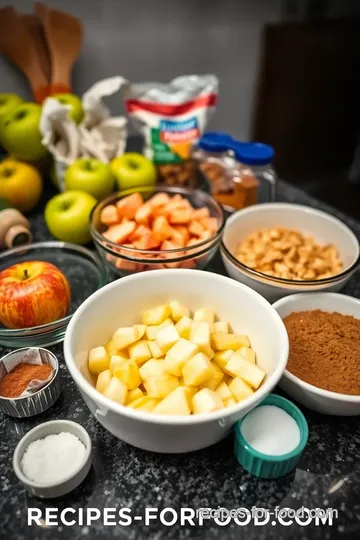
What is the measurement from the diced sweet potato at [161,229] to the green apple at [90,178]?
0.21 metres

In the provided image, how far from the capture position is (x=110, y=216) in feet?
3.31

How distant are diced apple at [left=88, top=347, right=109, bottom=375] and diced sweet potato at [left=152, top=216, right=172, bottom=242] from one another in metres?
0.31

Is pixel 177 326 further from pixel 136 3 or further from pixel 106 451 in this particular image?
pixel 136 3

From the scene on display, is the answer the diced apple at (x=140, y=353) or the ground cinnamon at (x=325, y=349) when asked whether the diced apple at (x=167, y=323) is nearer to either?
the diced apple at (x=140, y=353)

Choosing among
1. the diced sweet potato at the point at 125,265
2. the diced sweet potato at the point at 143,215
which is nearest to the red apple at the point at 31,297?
the diced sweet potato at the point at 125,265

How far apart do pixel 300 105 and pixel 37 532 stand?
1.92 meters

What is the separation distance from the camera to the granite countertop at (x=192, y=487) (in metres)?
0.60

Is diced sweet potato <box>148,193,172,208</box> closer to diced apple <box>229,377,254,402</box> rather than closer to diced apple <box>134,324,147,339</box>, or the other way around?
diced apple <box>134,324,147,339</box>

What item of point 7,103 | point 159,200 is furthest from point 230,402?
point 7,103

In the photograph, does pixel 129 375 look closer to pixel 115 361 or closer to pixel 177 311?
pixel 115 361

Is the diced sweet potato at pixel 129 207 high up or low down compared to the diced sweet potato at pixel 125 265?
up

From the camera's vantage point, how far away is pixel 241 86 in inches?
71.0

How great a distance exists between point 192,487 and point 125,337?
0.84ft

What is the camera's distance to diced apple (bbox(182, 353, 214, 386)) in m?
0.65
